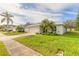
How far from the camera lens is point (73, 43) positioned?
2.00 metres

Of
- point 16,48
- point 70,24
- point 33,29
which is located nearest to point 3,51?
point 16,48

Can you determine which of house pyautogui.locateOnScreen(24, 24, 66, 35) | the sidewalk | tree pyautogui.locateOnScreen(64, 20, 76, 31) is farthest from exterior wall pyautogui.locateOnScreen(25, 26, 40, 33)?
tree pyautogui.locateOnScreen(64, 20, 76, 31)

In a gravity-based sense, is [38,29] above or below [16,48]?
above

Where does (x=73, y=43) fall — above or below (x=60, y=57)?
above

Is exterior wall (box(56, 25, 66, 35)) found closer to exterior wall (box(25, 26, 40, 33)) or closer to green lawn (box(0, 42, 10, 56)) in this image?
exterior wall (box(25, 26, 40, 33))

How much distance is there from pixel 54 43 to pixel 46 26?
183 mm

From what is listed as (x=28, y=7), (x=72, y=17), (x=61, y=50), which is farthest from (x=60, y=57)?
(x=28, y=7)

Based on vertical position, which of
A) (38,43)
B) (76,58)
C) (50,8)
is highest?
(50,8)

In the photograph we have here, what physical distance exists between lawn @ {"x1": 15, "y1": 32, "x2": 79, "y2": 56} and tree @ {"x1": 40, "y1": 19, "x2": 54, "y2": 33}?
6 cm

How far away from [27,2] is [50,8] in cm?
23

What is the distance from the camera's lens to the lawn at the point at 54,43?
6.54 feet

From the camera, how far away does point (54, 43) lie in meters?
2.02

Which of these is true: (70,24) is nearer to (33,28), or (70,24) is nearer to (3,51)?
(33,28)

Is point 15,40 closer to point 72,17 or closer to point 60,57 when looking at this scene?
point 60,57
